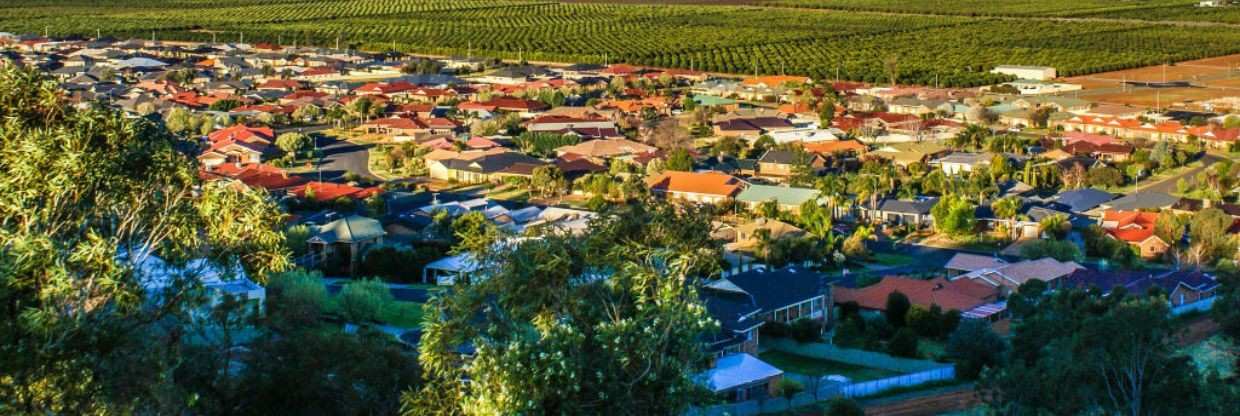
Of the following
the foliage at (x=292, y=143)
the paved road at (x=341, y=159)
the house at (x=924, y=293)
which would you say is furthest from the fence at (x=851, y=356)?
the foliage at (x=292, y=143)

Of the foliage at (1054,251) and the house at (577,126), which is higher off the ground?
the house at (577,126)

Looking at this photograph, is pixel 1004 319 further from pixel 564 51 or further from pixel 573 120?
pixel 564 51

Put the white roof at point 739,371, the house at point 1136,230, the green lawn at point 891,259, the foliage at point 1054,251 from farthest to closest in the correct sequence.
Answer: the house at point 1136,230 → the green lawn at point 891,259 → the foliage at point 1054,251 → the white roof at point 739,371

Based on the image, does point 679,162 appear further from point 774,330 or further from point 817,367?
point 817,367

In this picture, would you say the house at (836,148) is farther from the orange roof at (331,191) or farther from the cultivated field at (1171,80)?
the cultivated field at (1171,80)

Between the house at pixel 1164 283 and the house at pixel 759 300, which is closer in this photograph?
the house at pixel 759 300

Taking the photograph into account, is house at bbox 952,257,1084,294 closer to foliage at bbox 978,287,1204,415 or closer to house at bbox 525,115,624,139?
foliage at bbox 978,287,1204,415

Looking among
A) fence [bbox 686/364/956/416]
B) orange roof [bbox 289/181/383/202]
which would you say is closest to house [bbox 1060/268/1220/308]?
fence [bbox 686/364/956/416]
